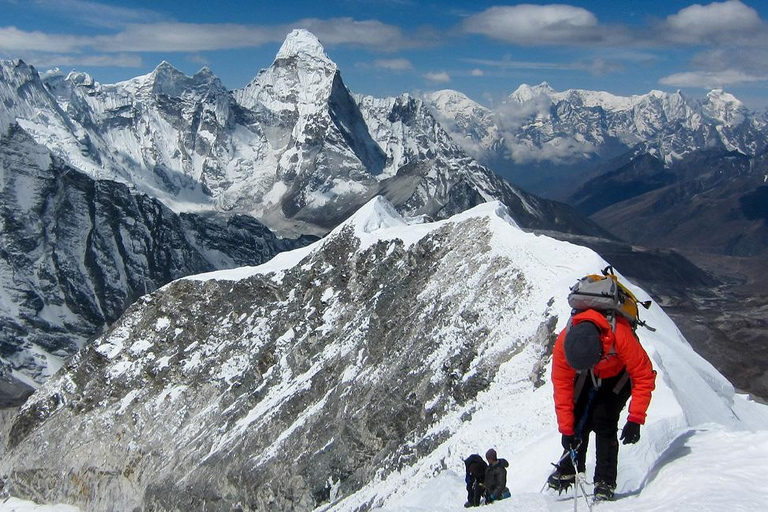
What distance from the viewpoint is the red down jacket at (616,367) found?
51.1 feet

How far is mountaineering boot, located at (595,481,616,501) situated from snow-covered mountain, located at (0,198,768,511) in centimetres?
718

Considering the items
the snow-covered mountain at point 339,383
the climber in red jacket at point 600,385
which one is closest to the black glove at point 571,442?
the climber in red jacket at point 600,385

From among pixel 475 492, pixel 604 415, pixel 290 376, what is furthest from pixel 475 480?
pixel 290 376

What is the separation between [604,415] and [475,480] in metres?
6.26

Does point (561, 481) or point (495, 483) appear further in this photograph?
point (495, 483)

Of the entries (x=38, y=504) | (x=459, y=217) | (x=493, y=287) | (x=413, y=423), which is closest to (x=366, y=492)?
(x=413, y=423)

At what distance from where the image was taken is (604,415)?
16.3 meters

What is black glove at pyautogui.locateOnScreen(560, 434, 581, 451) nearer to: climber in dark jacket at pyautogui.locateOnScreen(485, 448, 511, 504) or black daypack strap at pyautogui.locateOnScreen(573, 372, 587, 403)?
black daypack strap at pyautogui.locateOnScreen(573, 372, 587, 403)

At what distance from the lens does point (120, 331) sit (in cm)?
9150

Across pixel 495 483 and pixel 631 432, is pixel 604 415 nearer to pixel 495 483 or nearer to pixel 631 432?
pixel 631 432

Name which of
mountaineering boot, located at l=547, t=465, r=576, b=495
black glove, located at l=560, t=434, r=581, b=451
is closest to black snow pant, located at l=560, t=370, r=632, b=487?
black glove, located at l=560, t=434, r=581, b=451

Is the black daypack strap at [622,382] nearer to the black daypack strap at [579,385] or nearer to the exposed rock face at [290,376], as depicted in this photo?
the black daypack strap at [579,385]

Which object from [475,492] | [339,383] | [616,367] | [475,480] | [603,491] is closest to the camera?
[603,491]

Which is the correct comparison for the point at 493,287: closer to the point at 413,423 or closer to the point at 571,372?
the point at 413,423
